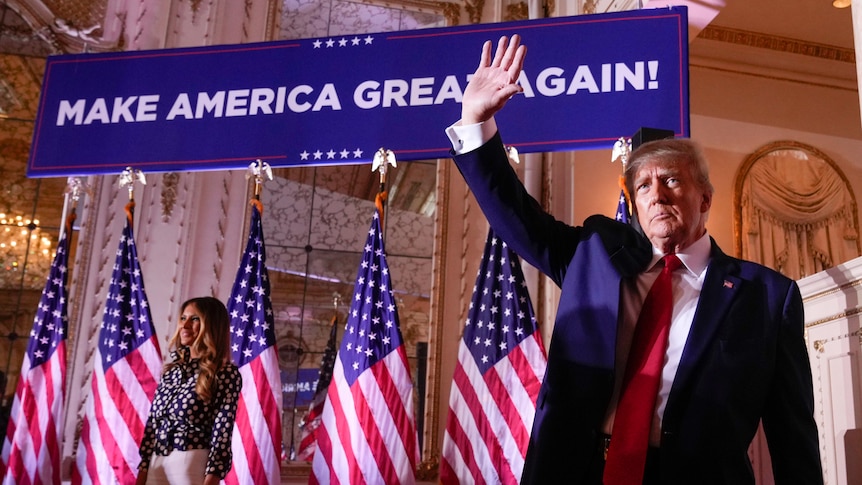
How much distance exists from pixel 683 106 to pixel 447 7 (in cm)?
292

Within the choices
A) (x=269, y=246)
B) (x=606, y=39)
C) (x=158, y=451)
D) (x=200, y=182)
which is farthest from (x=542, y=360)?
(x=200, y=182)

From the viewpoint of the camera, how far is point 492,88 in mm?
1500

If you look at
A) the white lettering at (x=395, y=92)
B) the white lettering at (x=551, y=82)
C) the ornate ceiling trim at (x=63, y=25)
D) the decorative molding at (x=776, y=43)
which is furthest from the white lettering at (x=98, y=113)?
the decorative molding at (x=776, y=43)

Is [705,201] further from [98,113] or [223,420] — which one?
[98,113]

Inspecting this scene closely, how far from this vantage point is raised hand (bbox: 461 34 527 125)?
1478mm

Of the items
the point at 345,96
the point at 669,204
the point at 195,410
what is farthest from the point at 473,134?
the point at 345,96

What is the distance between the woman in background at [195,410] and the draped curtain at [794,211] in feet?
11.1

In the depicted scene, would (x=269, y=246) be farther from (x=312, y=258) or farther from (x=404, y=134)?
(x=404, y=134)

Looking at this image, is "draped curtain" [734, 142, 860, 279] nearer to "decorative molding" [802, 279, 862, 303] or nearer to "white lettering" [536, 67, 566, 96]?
"white lettering" [536, 67, 566, 96]

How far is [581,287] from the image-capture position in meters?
1.49

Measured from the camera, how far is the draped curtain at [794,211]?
16.8 ft

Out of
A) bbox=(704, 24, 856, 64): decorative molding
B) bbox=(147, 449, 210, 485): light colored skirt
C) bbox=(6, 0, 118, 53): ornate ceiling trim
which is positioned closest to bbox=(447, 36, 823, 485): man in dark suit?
bbox=(147, 449, 210, 485): light colored skirt

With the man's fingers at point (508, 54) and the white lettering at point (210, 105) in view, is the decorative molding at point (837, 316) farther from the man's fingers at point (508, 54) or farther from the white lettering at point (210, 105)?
the white lettering at point (210, 105)

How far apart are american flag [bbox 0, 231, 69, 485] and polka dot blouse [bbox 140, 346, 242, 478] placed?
3.67 feet
